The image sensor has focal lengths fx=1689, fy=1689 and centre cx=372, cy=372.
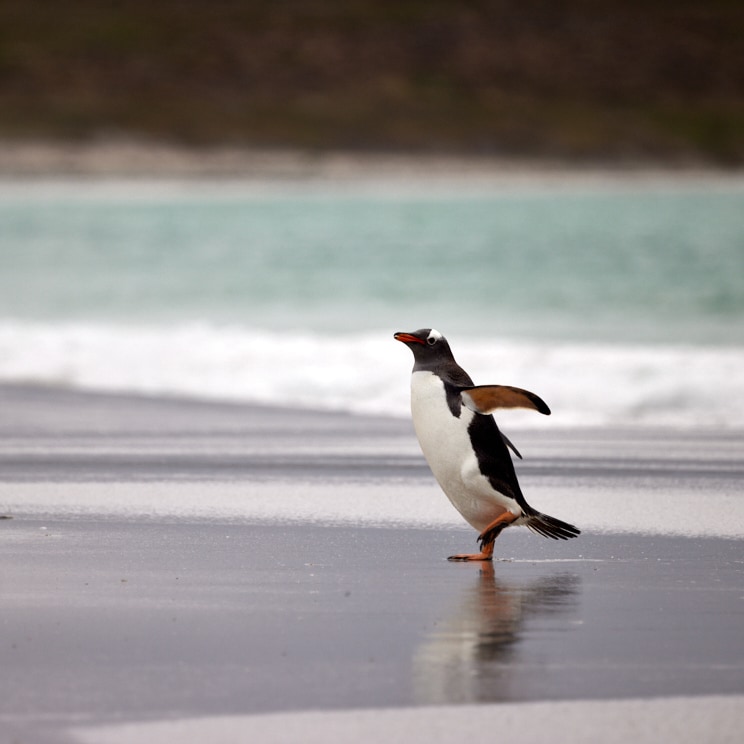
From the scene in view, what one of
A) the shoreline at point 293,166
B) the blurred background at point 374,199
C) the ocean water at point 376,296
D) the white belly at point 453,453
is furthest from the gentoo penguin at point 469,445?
the shoreline at point 293,166

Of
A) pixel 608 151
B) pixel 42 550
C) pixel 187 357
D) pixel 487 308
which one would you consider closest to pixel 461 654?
pixel 42 550

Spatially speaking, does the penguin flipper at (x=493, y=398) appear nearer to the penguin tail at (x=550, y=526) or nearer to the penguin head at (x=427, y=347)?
the penguin head at (x=427, y=347)

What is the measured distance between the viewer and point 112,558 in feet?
16.3

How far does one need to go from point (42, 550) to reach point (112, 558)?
26cm

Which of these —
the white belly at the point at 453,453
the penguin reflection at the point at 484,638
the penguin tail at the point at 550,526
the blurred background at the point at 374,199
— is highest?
the blurred background at the point at 374,199

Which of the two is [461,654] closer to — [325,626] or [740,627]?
[325,626]

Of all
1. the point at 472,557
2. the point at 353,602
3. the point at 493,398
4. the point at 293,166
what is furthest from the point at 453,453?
the point at 293,166

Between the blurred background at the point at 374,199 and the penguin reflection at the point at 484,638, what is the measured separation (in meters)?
4.19

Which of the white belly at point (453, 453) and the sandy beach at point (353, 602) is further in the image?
the white belly at point (453, 453)

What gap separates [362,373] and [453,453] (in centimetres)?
570

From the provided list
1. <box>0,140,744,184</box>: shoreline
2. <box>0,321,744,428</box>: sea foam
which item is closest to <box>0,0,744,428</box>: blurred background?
<box>0,321,744,428</box>: sea foam

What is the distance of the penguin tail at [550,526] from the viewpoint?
5.07 meters

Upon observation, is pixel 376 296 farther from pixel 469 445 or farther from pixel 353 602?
pixel 353 602

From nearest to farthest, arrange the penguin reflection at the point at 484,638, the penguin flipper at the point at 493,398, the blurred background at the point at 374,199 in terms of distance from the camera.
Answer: the penguin reflection at the point at 484,638, the penguin flipper at the point at 493,398, the blurred background at the point at 374,199
